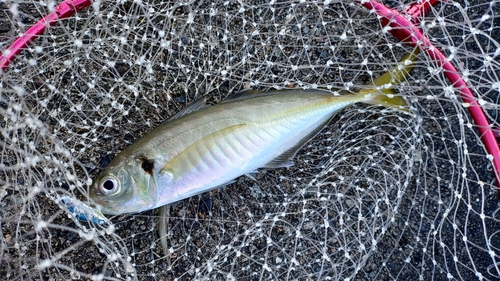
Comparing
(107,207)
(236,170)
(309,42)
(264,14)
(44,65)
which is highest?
(44,65)

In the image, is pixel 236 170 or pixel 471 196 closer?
pixel 236 170

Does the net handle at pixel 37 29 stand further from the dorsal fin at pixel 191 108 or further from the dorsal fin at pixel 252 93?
the dorsal fin at pixel 252 93

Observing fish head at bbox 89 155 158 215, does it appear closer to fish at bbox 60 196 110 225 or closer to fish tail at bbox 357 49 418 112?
fish at bbox 60 196 110 225

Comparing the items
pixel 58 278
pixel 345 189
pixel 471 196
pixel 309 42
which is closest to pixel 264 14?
pixel 309 42

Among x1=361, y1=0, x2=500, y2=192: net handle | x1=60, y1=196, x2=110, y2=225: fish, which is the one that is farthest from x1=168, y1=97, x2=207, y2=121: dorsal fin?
x1=361, y1=0, x2=500, y2=192: net handle

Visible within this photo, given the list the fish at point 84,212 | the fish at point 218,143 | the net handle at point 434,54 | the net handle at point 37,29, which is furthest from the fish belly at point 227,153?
the net handle at point 37,29

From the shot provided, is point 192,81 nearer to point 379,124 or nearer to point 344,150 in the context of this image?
point 344,150

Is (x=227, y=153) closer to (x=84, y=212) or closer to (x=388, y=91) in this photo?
(x=84, y=212)
